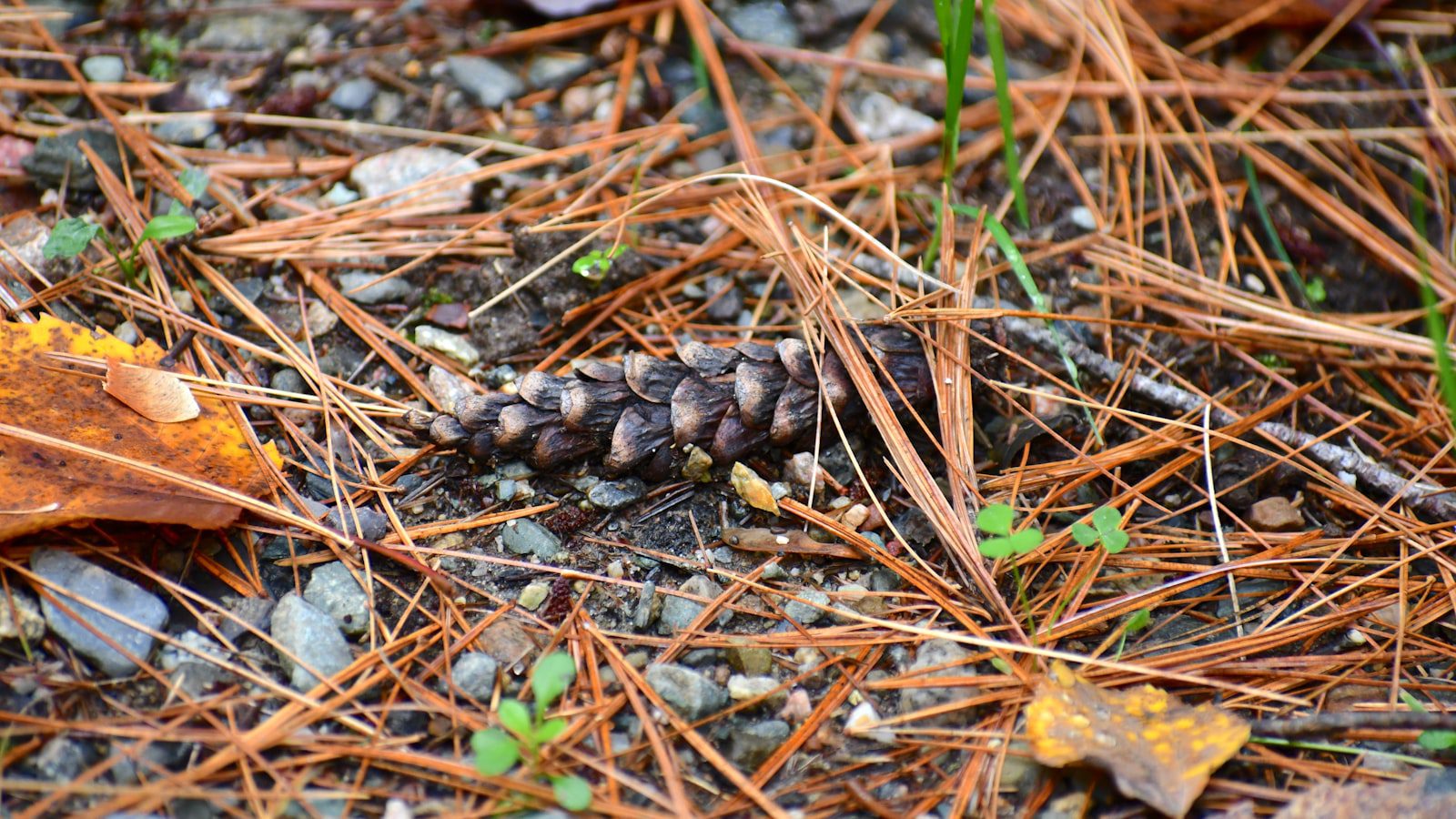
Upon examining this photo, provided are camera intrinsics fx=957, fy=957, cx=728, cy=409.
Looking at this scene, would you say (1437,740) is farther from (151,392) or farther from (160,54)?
(160,54)

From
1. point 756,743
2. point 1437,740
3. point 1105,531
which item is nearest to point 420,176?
point 756,743

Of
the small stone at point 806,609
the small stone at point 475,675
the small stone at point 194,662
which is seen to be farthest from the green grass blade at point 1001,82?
the small stone at point 194,662

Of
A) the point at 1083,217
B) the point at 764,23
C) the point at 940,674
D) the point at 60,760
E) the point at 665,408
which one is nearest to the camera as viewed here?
the point at 60,760

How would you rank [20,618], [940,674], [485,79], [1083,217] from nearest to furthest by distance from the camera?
1. [20,618]
2. [940,674]
3. [1083,217]
4. [485,79]

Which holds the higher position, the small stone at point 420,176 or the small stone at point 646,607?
the small stone at point 420,176

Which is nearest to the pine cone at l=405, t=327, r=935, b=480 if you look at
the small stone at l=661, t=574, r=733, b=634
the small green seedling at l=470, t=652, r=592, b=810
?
the small stone at l=661, t=574, r=733, b=634

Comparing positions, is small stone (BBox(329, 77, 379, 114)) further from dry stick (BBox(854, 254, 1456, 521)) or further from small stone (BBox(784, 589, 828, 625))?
small stone (BBox(784, 589, 828, 625))

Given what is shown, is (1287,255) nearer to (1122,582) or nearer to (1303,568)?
(1303,568)

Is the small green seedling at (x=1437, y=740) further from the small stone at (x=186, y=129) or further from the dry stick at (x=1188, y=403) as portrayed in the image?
the small stone at (x=186, y=129)
